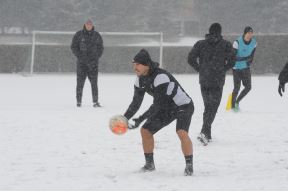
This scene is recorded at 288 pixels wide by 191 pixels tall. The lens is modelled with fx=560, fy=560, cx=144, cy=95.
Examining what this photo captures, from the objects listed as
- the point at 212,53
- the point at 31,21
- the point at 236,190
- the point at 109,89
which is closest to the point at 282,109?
the point at 212,53

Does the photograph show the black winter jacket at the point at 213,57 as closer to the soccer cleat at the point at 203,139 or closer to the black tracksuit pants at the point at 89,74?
the soccer cleat at the point at 203,139

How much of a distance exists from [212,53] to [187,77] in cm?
1351

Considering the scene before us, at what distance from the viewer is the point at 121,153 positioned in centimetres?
803

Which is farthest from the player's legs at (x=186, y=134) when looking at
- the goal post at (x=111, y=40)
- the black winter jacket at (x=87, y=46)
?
the goal post at (x=111, y=40)

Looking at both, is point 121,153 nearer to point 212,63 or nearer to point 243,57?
point 212,63

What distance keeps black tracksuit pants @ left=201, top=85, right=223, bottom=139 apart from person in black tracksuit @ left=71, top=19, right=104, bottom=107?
471 cm

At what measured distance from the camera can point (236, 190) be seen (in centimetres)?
584

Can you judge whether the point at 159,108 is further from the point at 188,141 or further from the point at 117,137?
the point at 117,137

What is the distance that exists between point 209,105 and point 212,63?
2.16 ft

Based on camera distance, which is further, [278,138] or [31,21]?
[31,21]

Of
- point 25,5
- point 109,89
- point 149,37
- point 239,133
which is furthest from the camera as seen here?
point 25,5

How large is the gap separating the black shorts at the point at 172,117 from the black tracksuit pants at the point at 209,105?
1979 millimetres

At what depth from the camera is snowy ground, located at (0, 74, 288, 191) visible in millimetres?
6230

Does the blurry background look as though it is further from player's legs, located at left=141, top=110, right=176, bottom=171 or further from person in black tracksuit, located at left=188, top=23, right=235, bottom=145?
player's legs, located at left=141, top=110, right=176, bottom=171
